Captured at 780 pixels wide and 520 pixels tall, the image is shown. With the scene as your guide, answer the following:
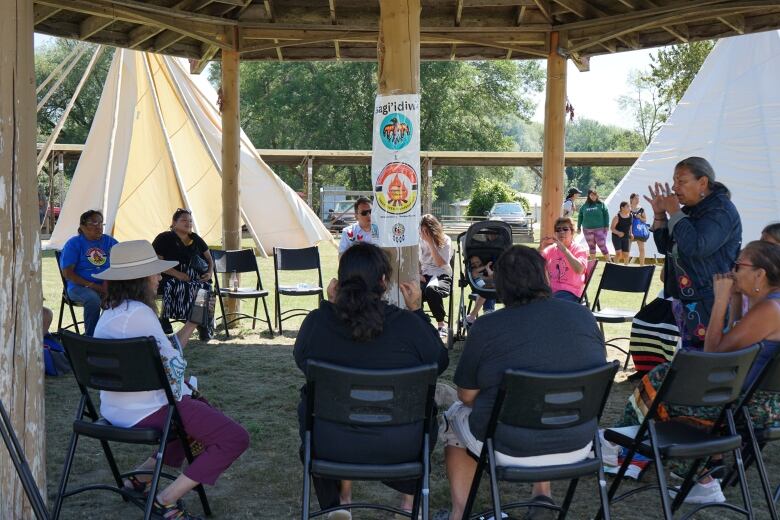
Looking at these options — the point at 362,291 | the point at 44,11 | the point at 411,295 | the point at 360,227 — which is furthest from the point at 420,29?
the point at 362,291

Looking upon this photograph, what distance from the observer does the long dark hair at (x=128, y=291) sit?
3471mm

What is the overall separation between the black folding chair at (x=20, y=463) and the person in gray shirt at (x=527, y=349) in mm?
1604

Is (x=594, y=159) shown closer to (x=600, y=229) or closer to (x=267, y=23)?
(x=600, y=229)

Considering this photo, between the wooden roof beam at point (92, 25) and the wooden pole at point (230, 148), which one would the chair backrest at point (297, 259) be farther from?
the wooden roof beam at point (92, 25)

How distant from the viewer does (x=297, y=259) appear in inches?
338

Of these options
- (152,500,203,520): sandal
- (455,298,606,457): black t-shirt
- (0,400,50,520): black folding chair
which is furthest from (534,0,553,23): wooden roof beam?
(0,400,50,520): black folding chair

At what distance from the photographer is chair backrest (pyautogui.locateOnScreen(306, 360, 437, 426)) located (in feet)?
9.38

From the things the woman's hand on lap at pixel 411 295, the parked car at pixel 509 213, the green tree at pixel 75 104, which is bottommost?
the woman's hand on lap at pixel 411 295

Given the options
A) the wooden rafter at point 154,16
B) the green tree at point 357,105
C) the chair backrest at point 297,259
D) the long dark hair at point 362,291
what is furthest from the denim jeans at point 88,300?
the green tree at point 357,105

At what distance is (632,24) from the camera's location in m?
7.40

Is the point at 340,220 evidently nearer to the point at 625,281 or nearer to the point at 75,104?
the point at 75,104

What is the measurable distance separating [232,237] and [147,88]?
6.52 meters

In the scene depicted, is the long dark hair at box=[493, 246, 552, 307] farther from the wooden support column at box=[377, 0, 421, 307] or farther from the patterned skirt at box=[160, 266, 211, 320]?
the patterned skirt at box=[160, 266, 211, 320]

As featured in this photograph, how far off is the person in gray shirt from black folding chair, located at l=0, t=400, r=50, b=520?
5.26 feet
